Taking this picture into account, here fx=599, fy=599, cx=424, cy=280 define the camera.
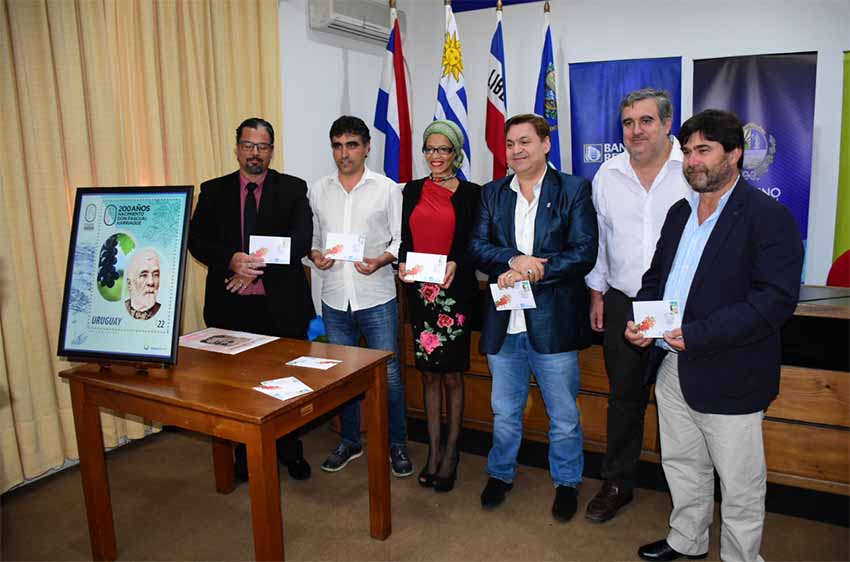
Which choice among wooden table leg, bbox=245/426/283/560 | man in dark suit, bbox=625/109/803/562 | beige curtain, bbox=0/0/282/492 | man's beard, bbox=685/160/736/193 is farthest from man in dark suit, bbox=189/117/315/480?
man's beard, bbox=685/160/736/193

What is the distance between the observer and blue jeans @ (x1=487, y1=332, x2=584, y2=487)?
254 centimetres

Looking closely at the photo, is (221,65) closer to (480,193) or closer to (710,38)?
(480,193)

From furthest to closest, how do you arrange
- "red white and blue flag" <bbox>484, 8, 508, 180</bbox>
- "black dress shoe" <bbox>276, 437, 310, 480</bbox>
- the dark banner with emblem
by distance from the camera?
1. "red white and blue flag" <bbox>484, 8, 508, 180</bbox>
2. the dark banner with emblem
3. "black dress shoe" <bbox>276, 437, 310, 480</bbox>

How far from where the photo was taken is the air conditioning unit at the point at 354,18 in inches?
171

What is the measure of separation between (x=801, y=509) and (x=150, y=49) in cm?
389

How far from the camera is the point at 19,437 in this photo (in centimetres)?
294

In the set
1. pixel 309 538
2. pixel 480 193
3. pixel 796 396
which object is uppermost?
pixel 480 193

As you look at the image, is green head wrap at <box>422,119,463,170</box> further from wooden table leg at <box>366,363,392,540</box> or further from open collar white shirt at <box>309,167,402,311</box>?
wooden table leg at <box>366,363,392,540</box>

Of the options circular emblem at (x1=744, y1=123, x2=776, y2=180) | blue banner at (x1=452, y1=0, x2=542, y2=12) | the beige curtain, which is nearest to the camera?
the beige curtain

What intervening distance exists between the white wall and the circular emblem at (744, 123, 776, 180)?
16.3 inches

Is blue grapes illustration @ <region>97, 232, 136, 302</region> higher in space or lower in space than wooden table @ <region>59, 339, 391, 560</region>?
higher

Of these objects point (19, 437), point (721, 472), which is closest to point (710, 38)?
point (721, 472)

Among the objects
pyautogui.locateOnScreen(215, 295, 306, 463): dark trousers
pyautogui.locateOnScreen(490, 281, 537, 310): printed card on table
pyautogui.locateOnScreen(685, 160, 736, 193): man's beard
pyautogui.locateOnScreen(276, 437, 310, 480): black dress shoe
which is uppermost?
pyautogui.locateOnScreen(685, 160, 736, 193): man's beard

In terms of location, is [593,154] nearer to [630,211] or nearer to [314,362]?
[630,211]
